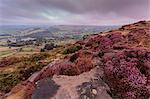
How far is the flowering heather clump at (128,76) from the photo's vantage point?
54.9 feet

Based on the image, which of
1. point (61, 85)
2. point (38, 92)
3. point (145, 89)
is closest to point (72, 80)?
point (61, 85)

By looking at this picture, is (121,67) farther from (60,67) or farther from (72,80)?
(60,67)

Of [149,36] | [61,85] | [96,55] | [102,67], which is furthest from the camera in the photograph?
[149,36]

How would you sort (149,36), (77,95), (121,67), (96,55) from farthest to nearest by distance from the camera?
1. (149,36)
2. (96,55)
3. (121,67)
4. (77,95)

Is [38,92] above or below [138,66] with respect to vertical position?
below

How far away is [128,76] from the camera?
57.5 ft

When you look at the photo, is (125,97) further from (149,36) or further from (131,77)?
(149,36)

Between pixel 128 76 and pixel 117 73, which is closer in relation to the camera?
pixel 128 76

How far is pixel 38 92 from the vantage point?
17141mm

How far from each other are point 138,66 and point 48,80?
688cm

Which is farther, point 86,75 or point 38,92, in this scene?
point 86,75

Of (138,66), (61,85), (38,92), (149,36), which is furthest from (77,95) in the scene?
(149,36)

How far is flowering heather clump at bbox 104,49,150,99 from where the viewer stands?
1672cm

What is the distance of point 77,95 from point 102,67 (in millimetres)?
4543
